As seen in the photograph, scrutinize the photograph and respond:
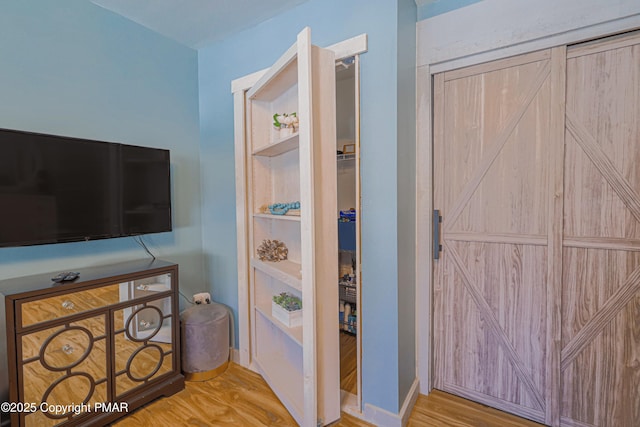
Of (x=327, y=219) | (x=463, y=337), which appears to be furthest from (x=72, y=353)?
(x=463, y=337)

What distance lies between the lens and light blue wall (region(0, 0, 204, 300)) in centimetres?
161

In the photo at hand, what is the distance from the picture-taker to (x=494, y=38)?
1620 millimetres

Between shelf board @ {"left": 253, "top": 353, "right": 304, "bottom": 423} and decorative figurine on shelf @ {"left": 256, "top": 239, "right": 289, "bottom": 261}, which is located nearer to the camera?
shelf board @ {"left": 253, "top": 353, "right": 304, "bottom": 423}

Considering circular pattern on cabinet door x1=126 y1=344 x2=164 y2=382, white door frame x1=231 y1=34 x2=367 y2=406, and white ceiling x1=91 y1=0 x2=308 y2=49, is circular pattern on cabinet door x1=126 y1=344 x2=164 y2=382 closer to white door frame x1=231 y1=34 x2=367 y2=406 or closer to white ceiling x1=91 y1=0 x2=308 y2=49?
white door frame x1=231 y1=34 x2=367 y2=406

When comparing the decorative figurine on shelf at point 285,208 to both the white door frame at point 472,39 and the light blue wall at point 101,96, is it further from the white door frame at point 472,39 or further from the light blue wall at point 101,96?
the light blue wall at point 101,96

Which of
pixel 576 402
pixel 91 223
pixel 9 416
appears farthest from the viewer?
pixel 91 223

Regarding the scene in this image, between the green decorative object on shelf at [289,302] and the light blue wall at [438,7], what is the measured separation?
201cm

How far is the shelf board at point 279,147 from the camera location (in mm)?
1698

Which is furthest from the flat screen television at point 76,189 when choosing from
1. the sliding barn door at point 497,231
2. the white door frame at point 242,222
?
the sliding barn door at point 497,231

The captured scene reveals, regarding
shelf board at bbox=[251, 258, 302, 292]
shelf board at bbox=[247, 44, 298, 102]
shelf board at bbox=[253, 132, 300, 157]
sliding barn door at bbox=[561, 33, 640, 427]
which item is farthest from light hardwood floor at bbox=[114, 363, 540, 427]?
shelf board at bbox=[247, 44, 298, 102]

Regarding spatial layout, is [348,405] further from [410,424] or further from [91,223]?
[91,223]

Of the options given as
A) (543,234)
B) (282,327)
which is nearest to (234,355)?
(282,327)

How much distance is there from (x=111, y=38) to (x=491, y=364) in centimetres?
328

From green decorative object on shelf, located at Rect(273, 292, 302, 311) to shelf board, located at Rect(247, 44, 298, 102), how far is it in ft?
4.66
